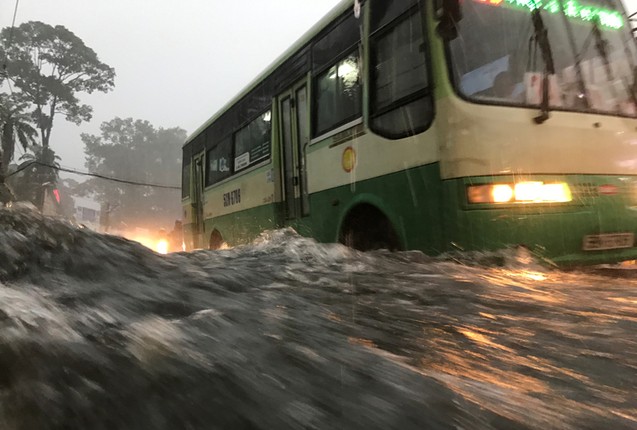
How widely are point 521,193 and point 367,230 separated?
1707 mm

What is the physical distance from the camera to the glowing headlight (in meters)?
3.96

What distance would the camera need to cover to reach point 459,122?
3996mm

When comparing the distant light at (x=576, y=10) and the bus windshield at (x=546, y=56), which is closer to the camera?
the bus windshield at (x=546, y=56)

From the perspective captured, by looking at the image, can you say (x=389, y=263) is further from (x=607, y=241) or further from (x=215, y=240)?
(x=215, y=240)

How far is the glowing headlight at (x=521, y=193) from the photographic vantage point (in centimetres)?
396

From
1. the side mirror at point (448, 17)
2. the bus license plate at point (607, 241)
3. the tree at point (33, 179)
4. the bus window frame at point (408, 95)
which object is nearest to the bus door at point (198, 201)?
the bus window frame at point (408, 95)

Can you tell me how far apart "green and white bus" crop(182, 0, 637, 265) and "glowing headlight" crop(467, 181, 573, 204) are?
0.01 metres

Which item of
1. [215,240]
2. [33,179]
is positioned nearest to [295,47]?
[215,240]

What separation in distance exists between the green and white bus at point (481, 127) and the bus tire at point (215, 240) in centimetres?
449

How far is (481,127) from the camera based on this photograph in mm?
4020

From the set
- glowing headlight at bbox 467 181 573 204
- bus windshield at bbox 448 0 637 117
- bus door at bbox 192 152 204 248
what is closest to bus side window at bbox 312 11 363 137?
bus windshield at bbox 448 0 637 117

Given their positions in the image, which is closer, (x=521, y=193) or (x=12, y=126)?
(x=521, y=193)

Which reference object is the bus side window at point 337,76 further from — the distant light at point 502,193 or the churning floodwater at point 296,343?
the churning floodwater at point 296,343

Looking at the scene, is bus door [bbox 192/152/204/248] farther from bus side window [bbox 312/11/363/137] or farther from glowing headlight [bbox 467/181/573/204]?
glowing headlight [bbox 467/181/573/204]
